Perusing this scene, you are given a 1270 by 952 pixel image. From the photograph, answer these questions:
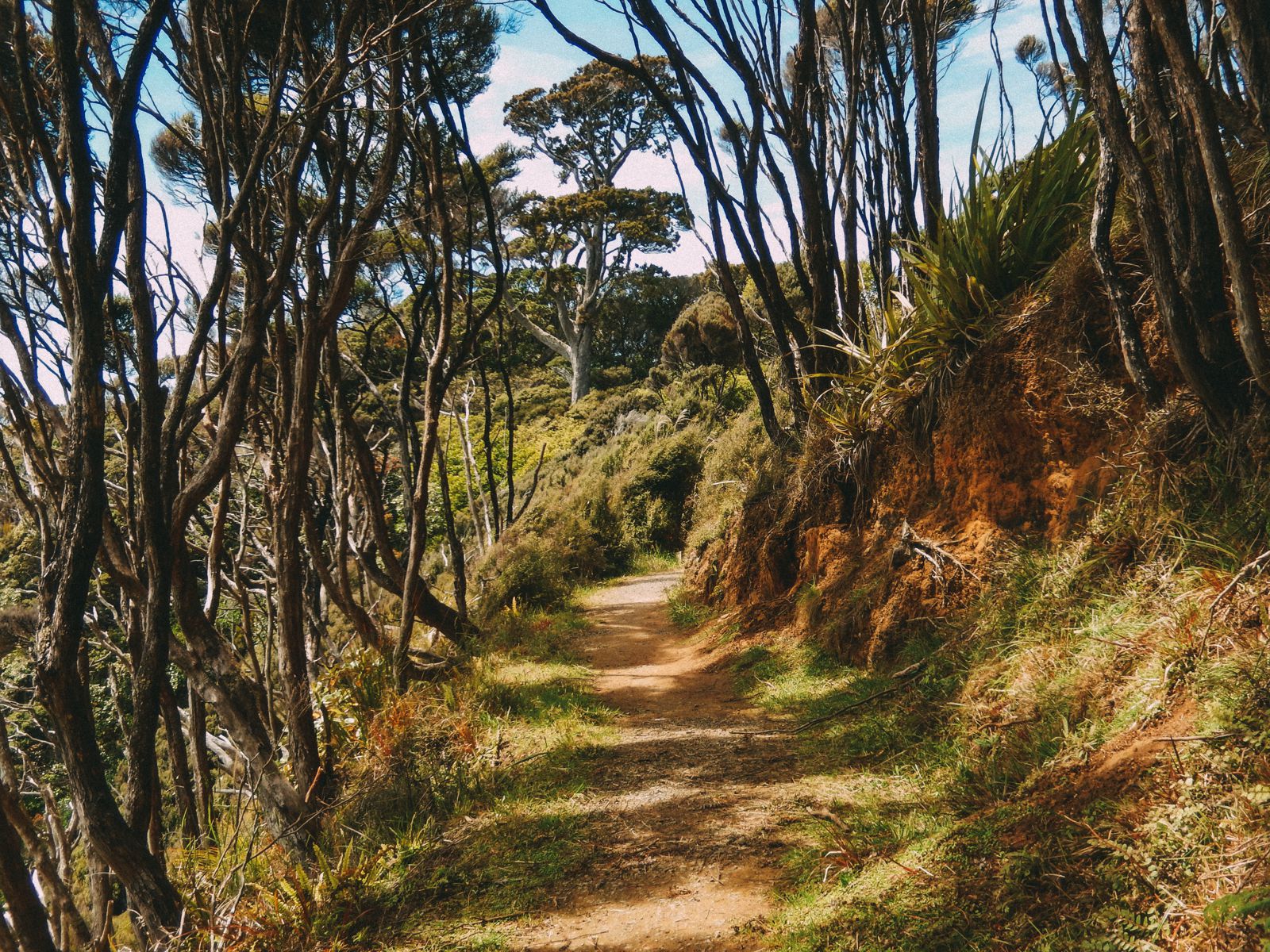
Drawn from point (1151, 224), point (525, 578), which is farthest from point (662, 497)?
point (1151, 224)

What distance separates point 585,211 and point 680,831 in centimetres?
2386

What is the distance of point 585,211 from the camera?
82.6 ft

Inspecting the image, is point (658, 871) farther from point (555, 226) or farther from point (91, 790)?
point (555, 226)

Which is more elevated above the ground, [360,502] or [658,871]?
[360,502]

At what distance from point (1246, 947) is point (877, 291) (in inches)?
208

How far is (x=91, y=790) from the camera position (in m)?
2.88

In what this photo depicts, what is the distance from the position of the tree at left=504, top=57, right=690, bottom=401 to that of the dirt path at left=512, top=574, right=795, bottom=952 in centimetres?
2155

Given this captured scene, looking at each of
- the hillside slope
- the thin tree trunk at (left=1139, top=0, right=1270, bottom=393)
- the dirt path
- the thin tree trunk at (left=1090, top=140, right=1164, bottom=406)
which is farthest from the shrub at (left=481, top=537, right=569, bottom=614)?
the thin tree trunk at (left=1139, top=0, right=1270, bottom=393)

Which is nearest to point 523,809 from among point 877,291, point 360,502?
point 877,291

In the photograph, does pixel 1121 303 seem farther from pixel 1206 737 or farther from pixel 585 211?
pixel 585 211

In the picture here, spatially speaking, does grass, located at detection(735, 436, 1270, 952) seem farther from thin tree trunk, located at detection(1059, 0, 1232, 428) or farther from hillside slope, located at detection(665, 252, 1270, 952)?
thin tree trunk, located at detection(1059, 0, 1232, 428)

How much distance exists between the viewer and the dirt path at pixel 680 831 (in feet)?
9.26

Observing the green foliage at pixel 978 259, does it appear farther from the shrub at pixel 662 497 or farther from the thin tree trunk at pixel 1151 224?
the shrub at pixel 662 497

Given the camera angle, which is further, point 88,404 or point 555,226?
point 555,226
